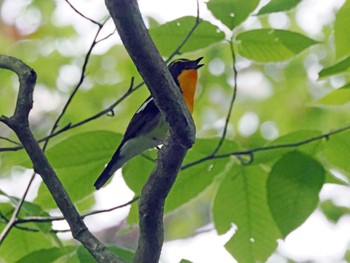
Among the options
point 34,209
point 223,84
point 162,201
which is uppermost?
point 223,84

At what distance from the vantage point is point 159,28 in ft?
8.66

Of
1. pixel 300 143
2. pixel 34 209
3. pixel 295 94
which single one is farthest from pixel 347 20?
pixel 295 94

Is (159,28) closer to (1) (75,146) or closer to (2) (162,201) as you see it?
(1) (75,146)

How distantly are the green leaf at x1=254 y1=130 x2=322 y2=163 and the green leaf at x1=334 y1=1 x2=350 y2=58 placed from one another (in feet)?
1.03

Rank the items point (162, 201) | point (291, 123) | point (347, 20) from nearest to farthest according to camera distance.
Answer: point (162, 201) → point (347, 20) → point (291, 123)

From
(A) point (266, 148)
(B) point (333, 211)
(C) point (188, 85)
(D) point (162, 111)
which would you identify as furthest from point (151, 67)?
(B) point (333, 211)

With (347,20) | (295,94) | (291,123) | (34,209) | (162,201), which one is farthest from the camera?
(295,94)

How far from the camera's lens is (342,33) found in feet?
7.78

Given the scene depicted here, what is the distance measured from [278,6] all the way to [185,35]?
15.6 inches

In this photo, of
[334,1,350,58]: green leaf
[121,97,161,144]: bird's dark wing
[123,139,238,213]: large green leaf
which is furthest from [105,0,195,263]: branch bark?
[121,97,161,144]: bird's dark wing

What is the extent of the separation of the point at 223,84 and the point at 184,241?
1915mm

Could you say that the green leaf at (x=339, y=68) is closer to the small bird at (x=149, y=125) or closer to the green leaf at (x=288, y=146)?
the green leaf at (x=288, y=146)

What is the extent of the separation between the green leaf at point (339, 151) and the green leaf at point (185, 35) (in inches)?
21.5

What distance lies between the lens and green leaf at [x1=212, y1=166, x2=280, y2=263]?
2.53 metres
